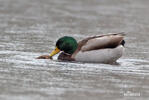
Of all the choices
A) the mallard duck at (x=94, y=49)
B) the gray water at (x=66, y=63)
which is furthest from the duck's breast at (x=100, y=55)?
the gray water at (x=66, y=63)

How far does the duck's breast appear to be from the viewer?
40.2ft

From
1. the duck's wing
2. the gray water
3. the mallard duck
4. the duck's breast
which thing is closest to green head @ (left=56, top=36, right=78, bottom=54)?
the mallard duck

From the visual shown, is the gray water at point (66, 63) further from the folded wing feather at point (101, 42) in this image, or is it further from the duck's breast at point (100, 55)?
the folded wing feather at point (101, 42)

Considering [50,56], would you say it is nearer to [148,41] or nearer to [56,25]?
[148,41]

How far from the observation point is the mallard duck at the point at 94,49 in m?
12.3

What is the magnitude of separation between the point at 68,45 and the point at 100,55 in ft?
2.50

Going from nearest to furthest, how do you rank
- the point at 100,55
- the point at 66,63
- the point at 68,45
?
the point at 66,63, the point at 100,55, the point at 68,45

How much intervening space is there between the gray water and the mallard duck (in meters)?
0.28

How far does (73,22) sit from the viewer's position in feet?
64.4

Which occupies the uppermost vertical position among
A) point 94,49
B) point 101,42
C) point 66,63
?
point 101,42

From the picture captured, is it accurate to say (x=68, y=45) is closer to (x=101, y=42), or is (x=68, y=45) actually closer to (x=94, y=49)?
(x=94, y=49)

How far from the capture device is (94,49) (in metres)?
12.3

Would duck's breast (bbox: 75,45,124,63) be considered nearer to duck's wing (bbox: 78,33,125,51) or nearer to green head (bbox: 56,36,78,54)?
duck's wing (bbox: 78,33,125,51)

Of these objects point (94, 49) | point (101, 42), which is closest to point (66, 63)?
point (94, 49)
